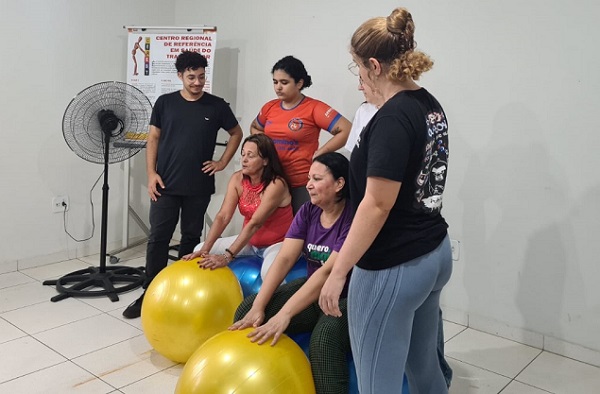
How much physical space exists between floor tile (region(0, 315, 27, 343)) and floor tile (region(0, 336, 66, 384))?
5cm

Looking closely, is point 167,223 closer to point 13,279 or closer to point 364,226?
point 13,279

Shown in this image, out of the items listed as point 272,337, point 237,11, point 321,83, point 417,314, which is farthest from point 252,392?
point 237,11

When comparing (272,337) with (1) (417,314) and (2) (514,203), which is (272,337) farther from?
(2) (514,203)

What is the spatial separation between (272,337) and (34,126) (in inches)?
107

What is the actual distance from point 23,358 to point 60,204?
1.64 m

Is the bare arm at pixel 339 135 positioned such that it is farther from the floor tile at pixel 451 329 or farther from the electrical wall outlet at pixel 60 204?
the electrical wall outlet at pixel 60 204

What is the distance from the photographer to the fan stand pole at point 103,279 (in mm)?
3318

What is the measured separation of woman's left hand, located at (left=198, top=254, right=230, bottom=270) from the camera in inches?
98.2

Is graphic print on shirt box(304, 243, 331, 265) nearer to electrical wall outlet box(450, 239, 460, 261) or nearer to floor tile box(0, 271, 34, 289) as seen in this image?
electrical wall outlet box(450, 239, 460, 261)

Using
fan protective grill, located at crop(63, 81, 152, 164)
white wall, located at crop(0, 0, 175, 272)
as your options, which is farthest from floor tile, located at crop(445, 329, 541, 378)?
white wall, located at crop(0, 0, 175, 272)

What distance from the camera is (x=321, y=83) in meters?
3.55

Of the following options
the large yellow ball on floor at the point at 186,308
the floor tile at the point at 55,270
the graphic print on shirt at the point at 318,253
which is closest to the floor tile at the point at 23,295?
the floor tile at the point at 55,270

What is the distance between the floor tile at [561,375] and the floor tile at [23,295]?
8.81 feet

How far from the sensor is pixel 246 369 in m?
1.73
